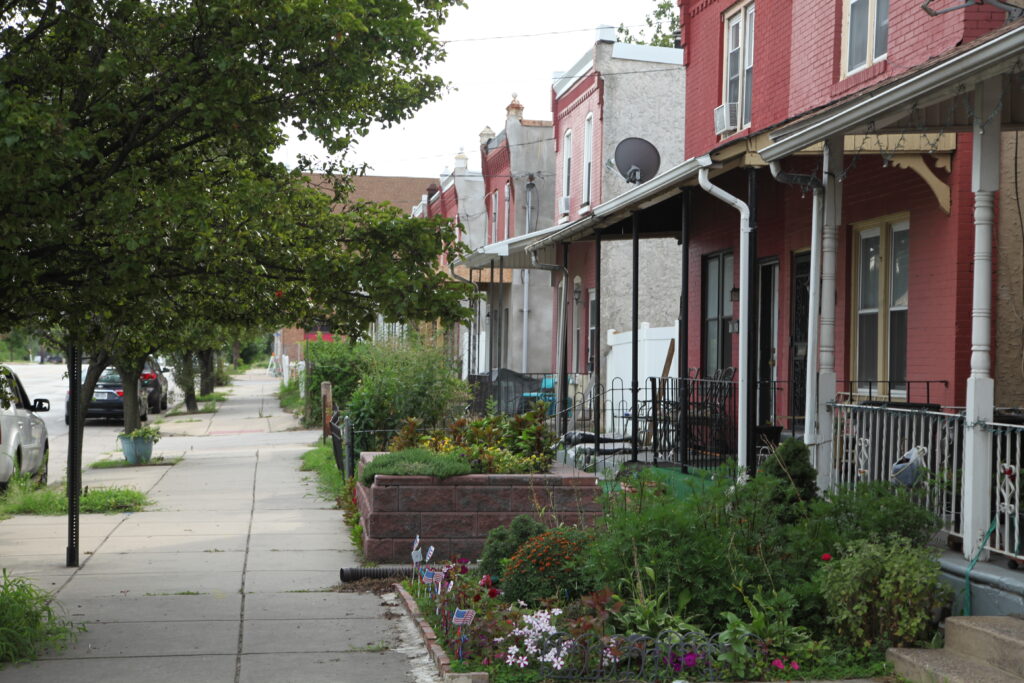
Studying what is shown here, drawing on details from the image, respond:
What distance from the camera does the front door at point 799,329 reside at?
12.9m

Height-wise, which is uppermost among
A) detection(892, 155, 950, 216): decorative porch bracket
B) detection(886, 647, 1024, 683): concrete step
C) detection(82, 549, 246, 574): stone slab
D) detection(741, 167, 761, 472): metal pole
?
detection(892, 155, 950, 216): decorative porch bracket

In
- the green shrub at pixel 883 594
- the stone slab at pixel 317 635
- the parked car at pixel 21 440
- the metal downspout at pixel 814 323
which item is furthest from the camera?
the parked car at pixel 21 440

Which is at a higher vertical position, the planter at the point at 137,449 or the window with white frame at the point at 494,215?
the window with white frame at the point at 494,215

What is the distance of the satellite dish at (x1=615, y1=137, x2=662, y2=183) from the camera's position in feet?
64.5

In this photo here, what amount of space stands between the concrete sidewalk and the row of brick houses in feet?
11.5

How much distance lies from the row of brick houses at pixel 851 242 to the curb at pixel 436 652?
120 inches

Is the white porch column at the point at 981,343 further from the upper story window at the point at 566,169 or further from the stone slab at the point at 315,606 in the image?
the upper story window at the point at 566,169

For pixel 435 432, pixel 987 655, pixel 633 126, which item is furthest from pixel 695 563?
pixel 633 126

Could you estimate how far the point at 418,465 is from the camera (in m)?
10.5

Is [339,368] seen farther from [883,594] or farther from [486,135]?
[883,594]

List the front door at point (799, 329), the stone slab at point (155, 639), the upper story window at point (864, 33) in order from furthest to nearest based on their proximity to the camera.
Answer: the front door at point (799, 329) < the upper story window at point (864, 33) < the stone slab at point (155, 639)

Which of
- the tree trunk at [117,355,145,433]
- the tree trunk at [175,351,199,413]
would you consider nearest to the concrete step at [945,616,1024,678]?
the tree trunk at [117,355,145,433]

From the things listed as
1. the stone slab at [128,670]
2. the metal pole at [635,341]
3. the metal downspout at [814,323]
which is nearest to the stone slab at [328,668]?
the stone slab at [128,670]

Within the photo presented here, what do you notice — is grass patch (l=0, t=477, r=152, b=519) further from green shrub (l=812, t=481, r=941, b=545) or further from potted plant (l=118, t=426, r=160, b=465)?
green shrub (l=812, t=481, r=941, b=545)
